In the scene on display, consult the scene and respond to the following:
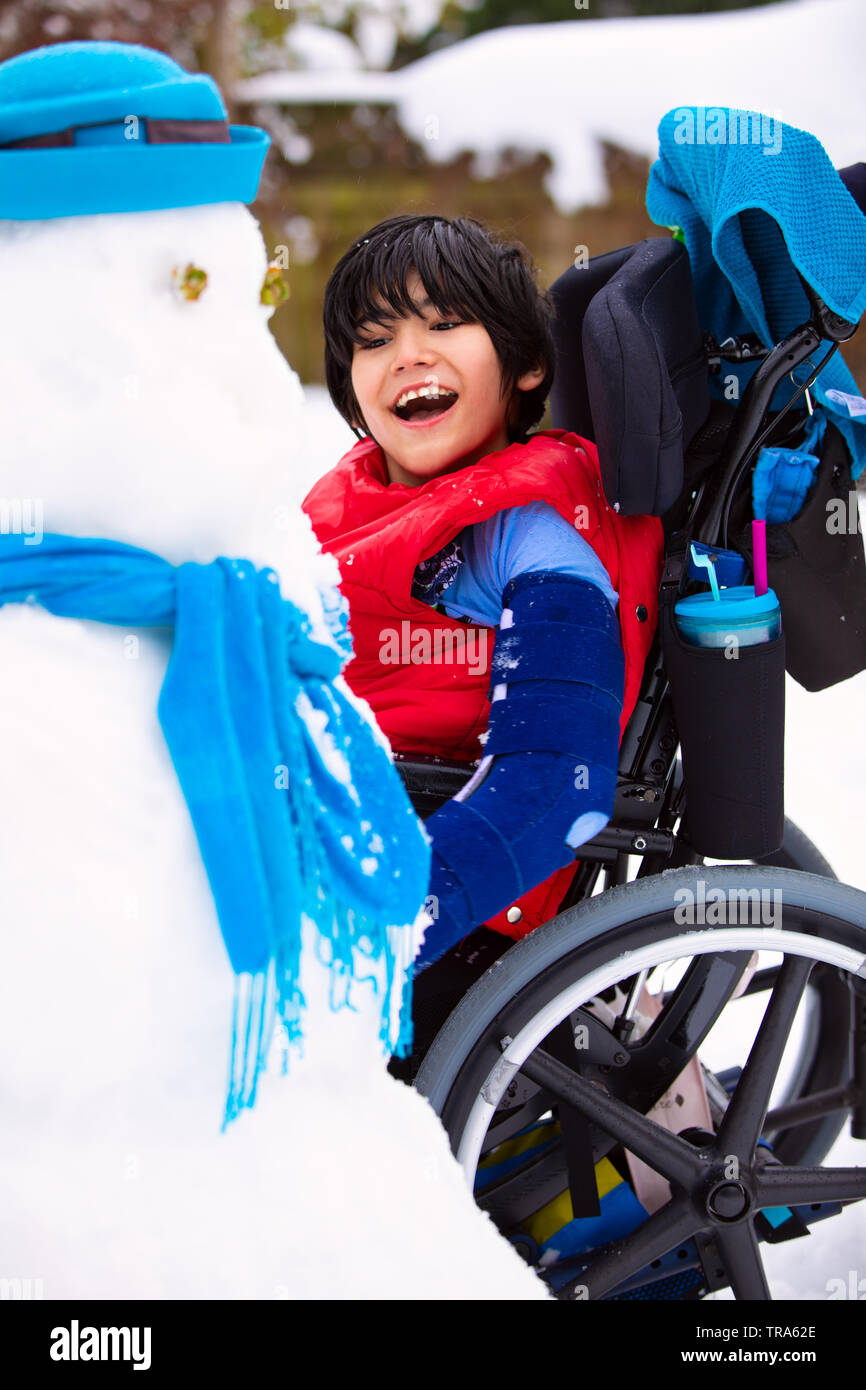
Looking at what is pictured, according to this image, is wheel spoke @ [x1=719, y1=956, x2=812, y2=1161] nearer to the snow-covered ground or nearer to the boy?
the boy

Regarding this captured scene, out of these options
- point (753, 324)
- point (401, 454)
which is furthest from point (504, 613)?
point (753, 324)

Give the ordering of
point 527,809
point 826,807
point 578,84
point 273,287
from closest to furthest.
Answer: point 273,287, point 527,809, point 826,807, point 578,84

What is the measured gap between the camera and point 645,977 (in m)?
1.38

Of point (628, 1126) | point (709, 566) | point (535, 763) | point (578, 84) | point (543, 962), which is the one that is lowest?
point (628, 1126)

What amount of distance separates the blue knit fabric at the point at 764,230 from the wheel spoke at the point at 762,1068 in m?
0.57

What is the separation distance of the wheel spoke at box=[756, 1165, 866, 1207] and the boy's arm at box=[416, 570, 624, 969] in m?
0.47

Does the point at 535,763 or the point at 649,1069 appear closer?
the point at 535,763

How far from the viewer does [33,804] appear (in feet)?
2.43

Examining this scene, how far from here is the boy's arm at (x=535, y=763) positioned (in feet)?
3.36

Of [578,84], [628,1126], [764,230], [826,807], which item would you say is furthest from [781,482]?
[578,84]

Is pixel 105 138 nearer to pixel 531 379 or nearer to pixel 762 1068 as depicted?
pixel 531 379

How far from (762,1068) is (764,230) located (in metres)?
0.88

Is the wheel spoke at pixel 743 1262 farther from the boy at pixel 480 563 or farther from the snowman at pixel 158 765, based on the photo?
the snowman at pixel 158 765

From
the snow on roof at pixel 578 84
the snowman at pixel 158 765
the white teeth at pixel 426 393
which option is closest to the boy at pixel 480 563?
the white teeth at pixel 426 393
